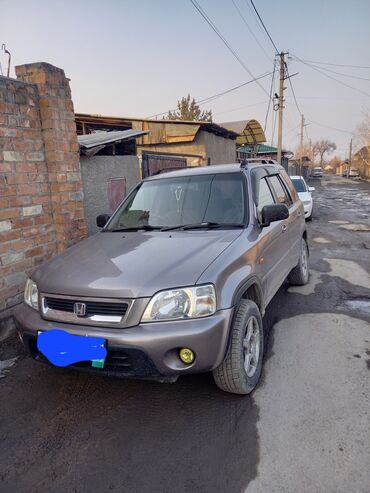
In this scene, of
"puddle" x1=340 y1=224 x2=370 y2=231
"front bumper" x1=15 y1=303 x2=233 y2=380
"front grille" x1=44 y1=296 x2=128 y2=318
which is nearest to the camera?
"front bumper" x1=15 y1=303 x2=233 y2=380

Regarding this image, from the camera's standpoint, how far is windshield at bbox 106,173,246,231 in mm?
3303

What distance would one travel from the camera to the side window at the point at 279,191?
423 centimetres

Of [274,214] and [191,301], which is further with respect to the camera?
[274,214]

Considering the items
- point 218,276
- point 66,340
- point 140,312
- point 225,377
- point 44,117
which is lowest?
point 225,377

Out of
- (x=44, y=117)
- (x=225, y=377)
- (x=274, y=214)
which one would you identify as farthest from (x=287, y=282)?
(x=44, y=117)

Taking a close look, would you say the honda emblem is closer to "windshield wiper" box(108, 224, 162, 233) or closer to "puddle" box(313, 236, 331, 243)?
"windshield wiper" box(108, 224, 162, 233)

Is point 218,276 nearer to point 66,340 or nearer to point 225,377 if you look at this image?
point 225,377

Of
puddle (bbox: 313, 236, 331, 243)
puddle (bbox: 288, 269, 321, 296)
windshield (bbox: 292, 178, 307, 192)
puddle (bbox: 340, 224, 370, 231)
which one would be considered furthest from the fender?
windshield (bbox: 292, 178, 307, 192)

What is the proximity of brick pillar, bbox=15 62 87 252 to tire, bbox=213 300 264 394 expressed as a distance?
2820 millimetres

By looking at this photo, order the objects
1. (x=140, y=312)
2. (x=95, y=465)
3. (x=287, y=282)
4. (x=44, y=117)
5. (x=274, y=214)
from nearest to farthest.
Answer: (x=95, y=465)
(x=140, y=312)
(x=274, y=214)
(x=44, y=117)
(x=287, y=282)

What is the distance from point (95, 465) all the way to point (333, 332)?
2.66 metres

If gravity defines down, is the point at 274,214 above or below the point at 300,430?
above

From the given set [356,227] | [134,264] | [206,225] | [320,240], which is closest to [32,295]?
[134,264]

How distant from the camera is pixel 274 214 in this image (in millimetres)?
3137
